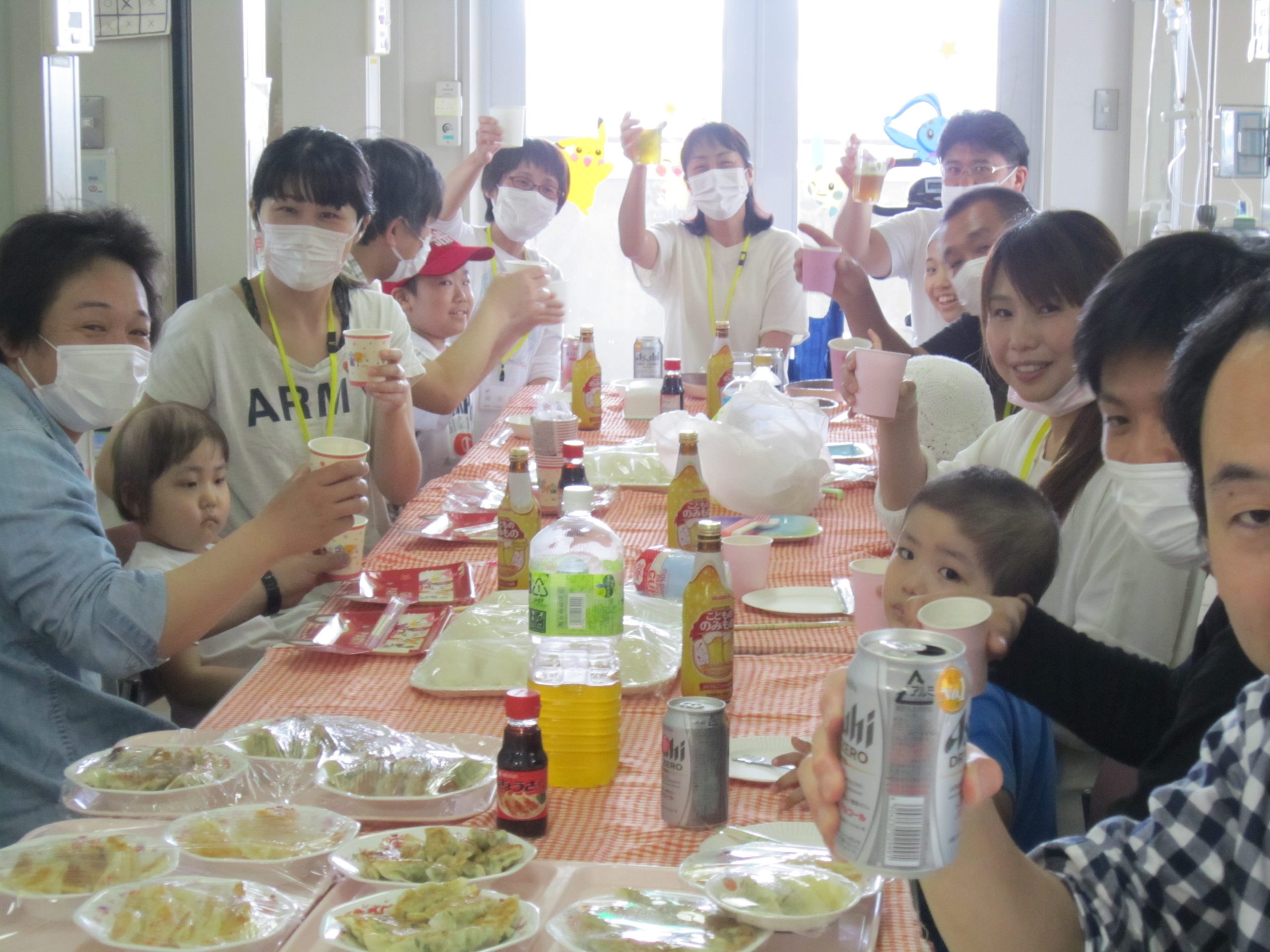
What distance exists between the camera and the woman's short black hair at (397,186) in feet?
10.8

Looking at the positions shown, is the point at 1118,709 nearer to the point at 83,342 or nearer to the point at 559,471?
the point at 559,471

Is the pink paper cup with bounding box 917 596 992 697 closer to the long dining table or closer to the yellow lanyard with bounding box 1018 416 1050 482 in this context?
the long dining table

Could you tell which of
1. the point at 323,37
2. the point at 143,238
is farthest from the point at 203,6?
the point at 143,238

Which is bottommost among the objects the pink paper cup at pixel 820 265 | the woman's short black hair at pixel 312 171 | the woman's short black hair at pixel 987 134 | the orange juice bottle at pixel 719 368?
the orange juice bottle at pixel 719 368

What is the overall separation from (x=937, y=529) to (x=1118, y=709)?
33cm

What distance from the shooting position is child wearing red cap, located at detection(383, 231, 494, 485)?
3592 millimetres

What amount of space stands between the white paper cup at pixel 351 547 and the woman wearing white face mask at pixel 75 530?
0.88 ft

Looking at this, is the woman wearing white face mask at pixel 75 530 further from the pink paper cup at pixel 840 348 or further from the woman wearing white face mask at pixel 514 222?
the woman wearing white face mask at pixel 514 222

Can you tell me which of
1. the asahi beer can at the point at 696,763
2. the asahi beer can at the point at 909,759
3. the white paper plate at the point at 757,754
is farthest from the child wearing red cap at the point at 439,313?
the asahi beer can at the point at 909,759

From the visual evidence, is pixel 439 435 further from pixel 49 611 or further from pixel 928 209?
pixel 928 209

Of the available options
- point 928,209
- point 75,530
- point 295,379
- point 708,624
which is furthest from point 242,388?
point 928,209

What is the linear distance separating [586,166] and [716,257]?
1693 millimetres

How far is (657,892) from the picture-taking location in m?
1.10

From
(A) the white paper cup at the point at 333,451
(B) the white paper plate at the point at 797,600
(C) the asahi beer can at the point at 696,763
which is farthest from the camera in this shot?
(B) the white paper plate at the point at 797,600
